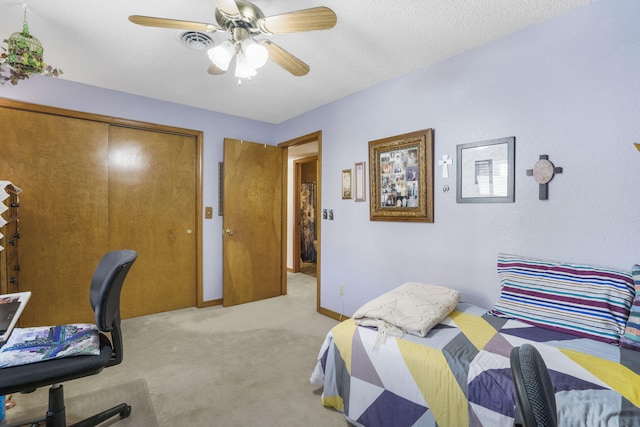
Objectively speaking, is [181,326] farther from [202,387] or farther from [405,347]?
[405,347]

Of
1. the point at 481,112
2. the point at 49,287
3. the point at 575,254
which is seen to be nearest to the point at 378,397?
the point at 575,254

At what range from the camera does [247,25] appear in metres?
1.66

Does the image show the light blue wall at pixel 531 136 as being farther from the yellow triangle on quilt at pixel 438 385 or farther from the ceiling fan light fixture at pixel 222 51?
the ceiling fan light fixture at pixel 222 51

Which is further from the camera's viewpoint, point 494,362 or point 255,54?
point 255,54

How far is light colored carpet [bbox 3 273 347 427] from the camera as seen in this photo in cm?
178

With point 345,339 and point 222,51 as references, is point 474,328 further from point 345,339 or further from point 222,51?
point 222,51

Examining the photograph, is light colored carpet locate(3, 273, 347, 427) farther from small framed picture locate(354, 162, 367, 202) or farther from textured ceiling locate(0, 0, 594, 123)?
textured ceiling locate(0, 0, 594, 123)

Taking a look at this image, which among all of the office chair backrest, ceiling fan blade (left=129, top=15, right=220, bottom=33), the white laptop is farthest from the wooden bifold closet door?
ceiling fan blade (left=129, top=15, right=220, bottom=33)

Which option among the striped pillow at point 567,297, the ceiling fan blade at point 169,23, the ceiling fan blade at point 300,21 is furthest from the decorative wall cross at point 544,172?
the ceiling fan blade at point 169,23

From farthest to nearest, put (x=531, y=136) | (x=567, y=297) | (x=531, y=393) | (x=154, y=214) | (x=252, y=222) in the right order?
(x=252, y=222)
(x=154, y=214)
(x=531, y=136)
(x=567, y=297)
(x=531, y=393)

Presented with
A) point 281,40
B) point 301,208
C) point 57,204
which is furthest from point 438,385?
point 301,208

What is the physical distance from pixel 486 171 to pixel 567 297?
3.16ft

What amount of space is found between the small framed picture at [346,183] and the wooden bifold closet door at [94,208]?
75.5 inches

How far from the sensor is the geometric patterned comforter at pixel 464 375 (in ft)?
3.55
